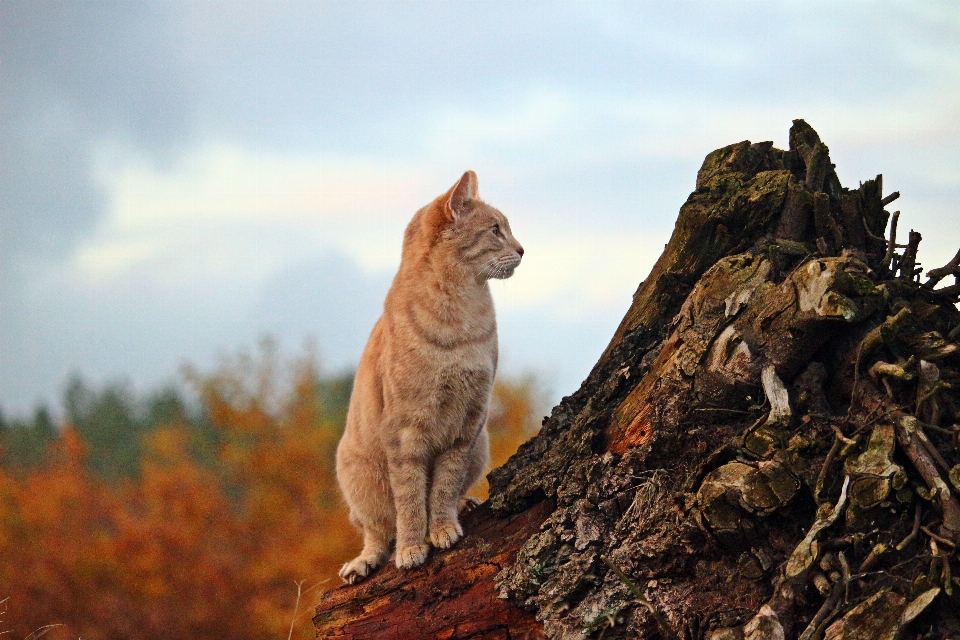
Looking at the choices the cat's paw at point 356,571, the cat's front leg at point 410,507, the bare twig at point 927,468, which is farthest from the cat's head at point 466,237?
the bare twig at point 927,468

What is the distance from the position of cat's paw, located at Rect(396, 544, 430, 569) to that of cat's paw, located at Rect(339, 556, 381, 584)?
14.0 inches

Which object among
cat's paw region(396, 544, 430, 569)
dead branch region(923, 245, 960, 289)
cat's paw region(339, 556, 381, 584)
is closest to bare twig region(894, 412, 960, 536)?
dead branch region(923, 245, 960, 289)

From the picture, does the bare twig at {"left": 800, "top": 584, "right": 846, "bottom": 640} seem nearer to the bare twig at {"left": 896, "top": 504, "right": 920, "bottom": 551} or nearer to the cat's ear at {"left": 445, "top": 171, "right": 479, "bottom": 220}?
the bare twig at {"left": 896, "top": 504, "right": 920, "bottom": 551}

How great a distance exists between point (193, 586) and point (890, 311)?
10.3 metres

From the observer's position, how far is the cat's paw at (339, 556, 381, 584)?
466cm

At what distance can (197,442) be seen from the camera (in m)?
11.4

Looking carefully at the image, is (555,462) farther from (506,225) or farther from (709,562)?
(506,225)

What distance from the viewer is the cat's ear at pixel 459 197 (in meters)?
4.70

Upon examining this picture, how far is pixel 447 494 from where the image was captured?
4637 mm

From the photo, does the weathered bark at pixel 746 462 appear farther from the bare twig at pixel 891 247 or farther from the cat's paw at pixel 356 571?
the cat's paw at pixel 356 571

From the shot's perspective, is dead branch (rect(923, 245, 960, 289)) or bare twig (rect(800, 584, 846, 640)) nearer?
bare twig (rect(800, 584, 846, 640))

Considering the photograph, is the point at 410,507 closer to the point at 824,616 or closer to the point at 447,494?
the point at 447,494

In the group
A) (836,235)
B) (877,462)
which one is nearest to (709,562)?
(877,462)

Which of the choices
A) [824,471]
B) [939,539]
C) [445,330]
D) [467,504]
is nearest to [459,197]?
[445,330]
